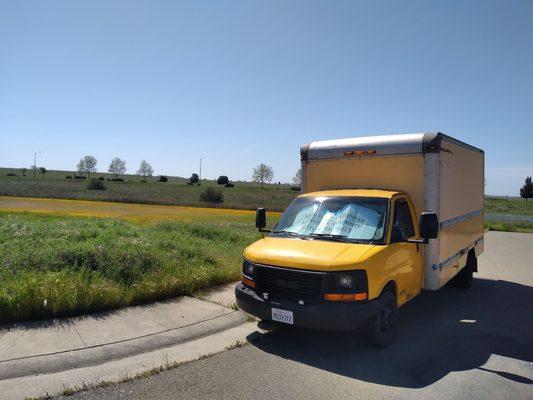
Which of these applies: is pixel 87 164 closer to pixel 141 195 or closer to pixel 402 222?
pixel 141 195

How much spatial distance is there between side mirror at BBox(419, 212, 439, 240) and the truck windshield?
514mm

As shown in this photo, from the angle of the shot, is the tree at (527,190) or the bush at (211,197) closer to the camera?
the bush at (211,197)

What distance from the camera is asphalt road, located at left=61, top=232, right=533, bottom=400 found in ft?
14.3

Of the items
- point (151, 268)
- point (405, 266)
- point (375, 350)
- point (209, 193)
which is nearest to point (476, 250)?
point (405, 266)

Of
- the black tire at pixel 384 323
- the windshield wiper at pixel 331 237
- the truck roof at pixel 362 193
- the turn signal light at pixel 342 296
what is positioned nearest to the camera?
the turn signal light at pixel 342 296

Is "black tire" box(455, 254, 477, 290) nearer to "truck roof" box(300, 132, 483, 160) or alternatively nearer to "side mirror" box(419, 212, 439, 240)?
"truck roof" box(300, 132, 483, 160)

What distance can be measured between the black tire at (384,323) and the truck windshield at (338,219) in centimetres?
78

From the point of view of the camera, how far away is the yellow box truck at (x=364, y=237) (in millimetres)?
5160

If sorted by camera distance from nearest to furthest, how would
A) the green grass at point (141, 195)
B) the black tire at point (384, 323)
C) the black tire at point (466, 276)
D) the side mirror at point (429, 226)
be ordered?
the black tire at point (384, 323) < the side mirror at point (429, 226) < the black tire at point (466, 276) < the green grass at point (141, 195)

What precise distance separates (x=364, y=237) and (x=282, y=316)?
1506mm

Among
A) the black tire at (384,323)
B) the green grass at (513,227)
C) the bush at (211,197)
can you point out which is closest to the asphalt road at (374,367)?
the black tire at (384,323)

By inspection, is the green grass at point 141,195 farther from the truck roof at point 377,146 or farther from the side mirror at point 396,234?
the side mirror at point 396,234

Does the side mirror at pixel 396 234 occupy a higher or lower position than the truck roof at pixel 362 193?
lower

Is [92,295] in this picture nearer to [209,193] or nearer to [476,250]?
[476,250]
